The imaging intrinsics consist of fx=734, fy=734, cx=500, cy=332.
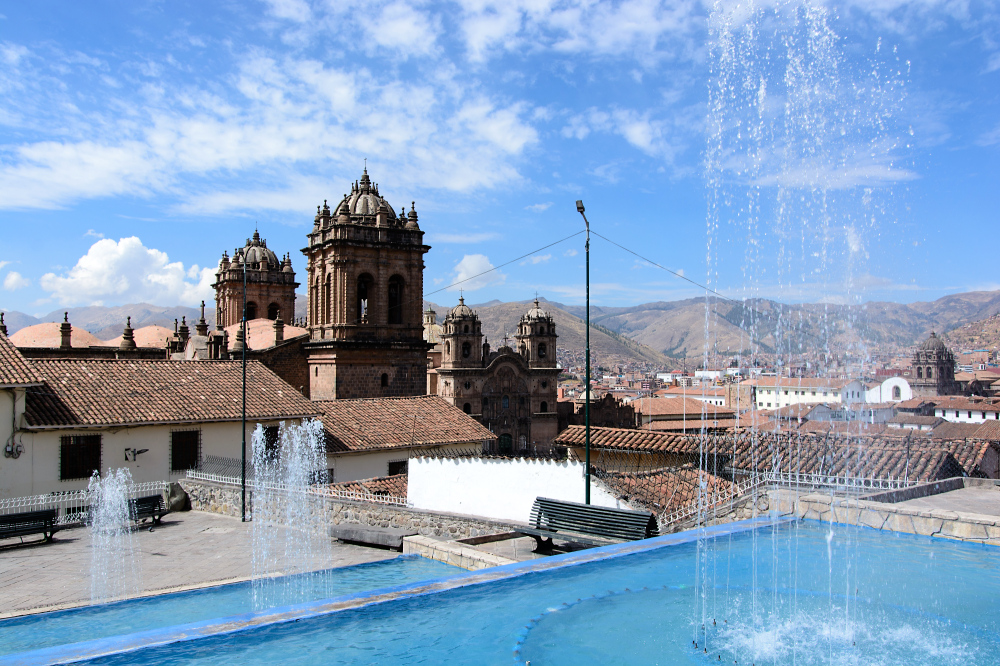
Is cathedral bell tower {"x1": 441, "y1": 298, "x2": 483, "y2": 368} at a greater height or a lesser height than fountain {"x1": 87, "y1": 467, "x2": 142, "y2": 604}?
greater

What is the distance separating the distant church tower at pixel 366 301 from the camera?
88.7ft

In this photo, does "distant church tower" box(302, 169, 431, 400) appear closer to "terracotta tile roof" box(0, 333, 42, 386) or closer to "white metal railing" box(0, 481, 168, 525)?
"white metal railing" box(0, 481, 168, 525)

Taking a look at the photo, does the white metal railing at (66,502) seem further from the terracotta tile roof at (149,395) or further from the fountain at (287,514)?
the fountain at (287,514)

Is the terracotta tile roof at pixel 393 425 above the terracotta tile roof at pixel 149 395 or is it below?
below

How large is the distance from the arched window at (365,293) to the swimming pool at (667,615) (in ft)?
69.2

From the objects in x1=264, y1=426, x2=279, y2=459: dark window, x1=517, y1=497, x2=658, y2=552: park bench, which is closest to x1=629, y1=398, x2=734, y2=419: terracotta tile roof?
x1=264, y1=426, x2=279, y2=459: dark window

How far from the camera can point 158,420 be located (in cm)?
1666

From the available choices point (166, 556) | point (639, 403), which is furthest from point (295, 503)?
point (639, 403)

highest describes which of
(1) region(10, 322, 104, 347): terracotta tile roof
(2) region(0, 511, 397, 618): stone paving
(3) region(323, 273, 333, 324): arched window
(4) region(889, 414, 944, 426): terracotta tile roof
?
(3) region(323, 273, 333, 324): arched window

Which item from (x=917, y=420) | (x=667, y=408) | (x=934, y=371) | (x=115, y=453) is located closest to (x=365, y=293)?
(x=115, y=453)

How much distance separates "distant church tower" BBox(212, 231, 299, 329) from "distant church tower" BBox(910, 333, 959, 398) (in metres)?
70.8

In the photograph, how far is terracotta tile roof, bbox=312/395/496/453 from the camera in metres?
19.0

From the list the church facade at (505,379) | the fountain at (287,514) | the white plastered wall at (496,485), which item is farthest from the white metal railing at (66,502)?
the church facade at (505,379)

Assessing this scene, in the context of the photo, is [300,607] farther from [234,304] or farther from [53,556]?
[234,304]
